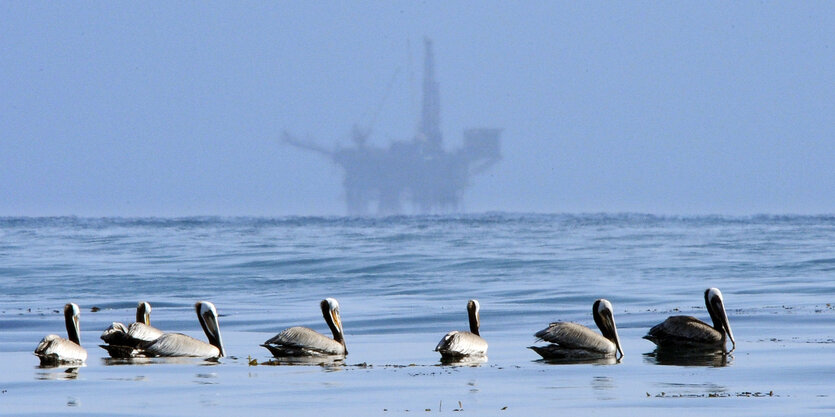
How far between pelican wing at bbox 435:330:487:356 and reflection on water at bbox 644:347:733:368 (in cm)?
185

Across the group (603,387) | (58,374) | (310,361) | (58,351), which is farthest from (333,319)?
(603,387)

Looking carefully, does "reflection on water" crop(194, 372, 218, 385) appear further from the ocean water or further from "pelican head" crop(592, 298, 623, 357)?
"pelican head" crop(592, 298, 623, 357)

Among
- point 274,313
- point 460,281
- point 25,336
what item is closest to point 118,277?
point 460,281

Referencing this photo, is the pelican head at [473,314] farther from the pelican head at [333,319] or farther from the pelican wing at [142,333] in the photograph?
the pelican wing at [142,333]

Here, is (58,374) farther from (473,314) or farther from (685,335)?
(685,335)

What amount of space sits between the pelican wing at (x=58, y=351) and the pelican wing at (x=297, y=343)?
1.97 metres

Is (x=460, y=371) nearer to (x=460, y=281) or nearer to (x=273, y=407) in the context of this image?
(x=273, y=407)

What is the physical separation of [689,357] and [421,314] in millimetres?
7456

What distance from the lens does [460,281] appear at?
1178 inches

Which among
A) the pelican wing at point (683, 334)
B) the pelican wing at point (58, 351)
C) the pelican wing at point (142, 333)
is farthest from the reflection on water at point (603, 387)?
the pelican wing at point (58, 351)

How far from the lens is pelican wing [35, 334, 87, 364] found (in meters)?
12.7

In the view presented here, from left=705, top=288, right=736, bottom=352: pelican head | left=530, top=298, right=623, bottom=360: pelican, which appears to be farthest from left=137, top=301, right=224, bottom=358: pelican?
left=705, top=288, right=736, bottom=352: pelican head

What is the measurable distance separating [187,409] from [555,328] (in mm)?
5246

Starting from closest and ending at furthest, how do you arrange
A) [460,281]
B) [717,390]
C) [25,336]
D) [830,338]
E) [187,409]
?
[187,409], [717,390], [830,338], [25,336], [460,281]
